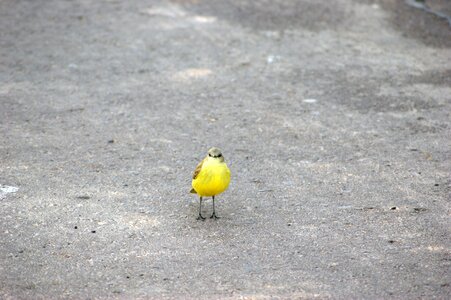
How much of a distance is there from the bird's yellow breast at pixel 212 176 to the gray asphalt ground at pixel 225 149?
0.34 metres

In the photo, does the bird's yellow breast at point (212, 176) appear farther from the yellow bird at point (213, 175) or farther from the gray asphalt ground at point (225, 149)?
the gray asphalt ground at point (225, 149)

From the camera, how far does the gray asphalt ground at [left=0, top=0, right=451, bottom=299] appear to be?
185 inches

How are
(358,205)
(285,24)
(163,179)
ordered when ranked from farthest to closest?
1. (285,24)
2. (163,179)
3. (358,205)

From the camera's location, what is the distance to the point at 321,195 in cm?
586

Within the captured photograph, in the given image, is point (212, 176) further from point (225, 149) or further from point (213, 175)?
point (225, 149)

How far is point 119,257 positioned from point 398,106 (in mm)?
4254

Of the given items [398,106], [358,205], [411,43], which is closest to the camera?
[358,205]

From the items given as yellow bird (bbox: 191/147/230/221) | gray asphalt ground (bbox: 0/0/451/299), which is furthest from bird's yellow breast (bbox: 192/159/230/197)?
gray asphalt ground (bbox: 0/0/451/299)

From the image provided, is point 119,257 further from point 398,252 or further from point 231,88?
point 231,88

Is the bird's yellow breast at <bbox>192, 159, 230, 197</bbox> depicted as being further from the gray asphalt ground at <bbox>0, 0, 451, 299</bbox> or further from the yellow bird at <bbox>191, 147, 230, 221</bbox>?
the gray asphalt ground at <bbox>0, 0, 451, 299</bbox>

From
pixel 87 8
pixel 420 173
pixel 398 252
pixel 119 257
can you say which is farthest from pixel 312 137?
pixel 87 8

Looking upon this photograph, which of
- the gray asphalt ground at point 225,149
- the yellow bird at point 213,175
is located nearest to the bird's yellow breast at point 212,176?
the yellow bird at point 213,175

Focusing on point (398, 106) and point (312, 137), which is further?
point (398, 106)

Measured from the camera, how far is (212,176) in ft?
Answer: 17.0
